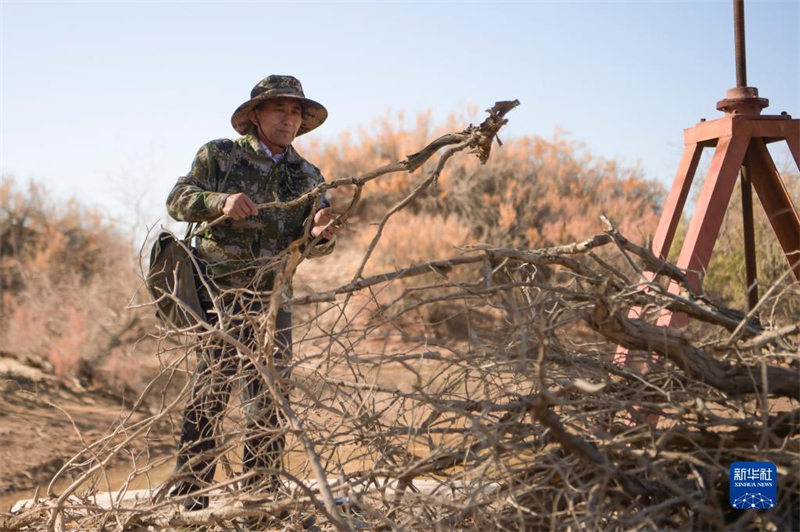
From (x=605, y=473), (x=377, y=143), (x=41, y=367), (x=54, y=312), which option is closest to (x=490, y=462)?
(x=605, y=473)

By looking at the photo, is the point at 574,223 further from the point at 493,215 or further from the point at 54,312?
the point at 54,312

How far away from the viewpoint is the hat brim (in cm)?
350

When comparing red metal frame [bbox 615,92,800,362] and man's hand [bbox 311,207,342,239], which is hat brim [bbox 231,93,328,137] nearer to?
man's hand [bbox 311,207,342,239]

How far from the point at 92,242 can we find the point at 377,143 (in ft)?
14.9

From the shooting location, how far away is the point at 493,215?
11148mm

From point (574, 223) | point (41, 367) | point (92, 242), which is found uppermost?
point (574, 223)

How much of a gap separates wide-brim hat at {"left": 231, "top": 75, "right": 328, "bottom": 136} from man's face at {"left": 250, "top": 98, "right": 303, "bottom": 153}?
36 millimetres

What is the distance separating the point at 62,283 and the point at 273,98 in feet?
21.5

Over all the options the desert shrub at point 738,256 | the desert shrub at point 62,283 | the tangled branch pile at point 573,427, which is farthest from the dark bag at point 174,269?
the desert shrub at point 738,256

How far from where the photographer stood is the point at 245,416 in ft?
9.24

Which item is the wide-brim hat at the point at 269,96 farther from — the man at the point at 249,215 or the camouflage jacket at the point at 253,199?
the camouflage jacket at the point at 253,199

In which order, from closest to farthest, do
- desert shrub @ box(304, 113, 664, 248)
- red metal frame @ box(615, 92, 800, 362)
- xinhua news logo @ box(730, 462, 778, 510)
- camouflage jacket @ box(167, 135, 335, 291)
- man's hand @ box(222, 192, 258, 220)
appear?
xinhua news logo @ box(730, 462, 778, 510) → man's hand @ box(222, 192, 258, 220) → camouflage jacket @ box(167, 135, 335, 291) → red metal frame @ box(615, 92, 800, 362) → desert shrub @ box(304, 113, 664, 248)

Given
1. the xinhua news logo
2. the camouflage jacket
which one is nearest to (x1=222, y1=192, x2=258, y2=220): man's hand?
the camouflage jacket

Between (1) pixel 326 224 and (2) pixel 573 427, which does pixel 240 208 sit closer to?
(1) pixel 326 224
